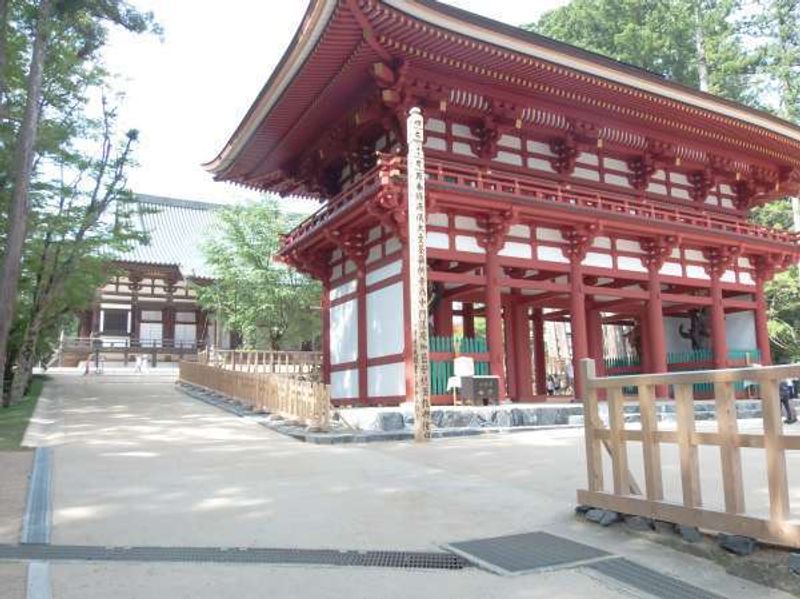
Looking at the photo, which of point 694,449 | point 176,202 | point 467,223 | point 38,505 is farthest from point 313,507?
point 176,202

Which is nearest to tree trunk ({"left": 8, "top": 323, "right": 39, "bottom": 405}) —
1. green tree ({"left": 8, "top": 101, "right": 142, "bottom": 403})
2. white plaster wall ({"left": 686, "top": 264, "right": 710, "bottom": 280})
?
green tree ({"left": 8, "top": 101, "right": 142, "bottom": 403})

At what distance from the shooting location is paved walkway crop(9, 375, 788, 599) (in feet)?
11.8

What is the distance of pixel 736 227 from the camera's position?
19.2 metres

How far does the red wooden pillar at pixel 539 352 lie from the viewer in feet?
70.1

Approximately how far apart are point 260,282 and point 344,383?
8.79 metres

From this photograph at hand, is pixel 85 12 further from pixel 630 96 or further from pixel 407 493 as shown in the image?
pixel 407 493

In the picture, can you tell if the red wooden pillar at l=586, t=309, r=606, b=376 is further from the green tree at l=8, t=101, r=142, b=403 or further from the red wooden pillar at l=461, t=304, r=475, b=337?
the green tree at l=8, t=101, r=142, b=403

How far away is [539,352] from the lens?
2184 centimetres

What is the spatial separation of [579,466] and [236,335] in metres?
29.2

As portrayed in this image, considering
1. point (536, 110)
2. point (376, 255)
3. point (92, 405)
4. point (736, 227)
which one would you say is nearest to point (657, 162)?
point (736, 227)

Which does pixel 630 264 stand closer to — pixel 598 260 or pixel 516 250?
pixel 598 260

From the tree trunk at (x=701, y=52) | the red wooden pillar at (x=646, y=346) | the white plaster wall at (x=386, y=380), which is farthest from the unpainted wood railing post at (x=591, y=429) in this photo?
the tree trunk at (x=701, y=52)

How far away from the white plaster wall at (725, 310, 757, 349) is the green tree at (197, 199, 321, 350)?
14907mm

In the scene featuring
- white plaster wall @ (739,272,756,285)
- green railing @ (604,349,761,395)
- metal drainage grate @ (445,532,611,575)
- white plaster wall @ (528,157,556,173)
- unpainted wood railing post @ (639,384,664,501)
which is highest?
white plaster wall @ (528,157,556,173)
